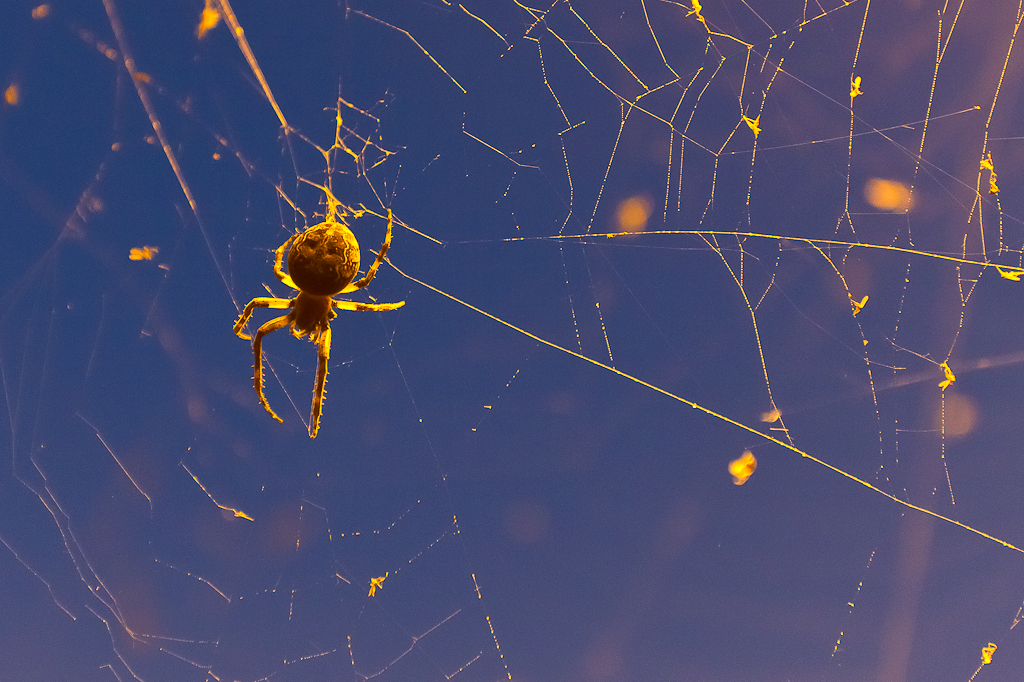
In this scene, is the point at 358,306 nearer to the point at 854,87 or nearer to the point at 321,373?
the point at 321,373

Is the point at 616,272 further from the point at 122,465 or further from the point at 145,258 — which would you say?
the point at 122,465

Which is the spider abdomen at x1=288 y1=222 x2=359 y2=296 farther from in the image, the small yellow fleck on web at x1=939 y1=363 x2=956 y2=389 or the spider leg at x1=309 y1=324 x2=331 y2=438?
the small yellow fleck on web at x1=939 y1=363 x2=956 y2=389

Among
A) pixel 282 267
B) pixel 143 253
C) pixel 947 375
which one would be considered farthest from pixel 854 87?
pixel 143 253

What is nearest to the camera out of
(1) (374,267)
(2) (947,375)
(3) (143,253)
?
(1) (374,267)

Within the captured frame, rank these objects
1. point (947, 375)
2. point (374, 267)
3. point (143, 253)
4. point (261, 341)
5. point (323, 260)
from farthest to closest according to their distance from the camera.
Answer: point (143, 253), point (947, 375), point (261, 341), point (374, 267), point (323, 260)

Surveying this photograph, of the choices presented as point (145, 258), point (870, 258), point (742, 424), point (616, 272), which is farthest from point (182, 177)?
point (870, 258)

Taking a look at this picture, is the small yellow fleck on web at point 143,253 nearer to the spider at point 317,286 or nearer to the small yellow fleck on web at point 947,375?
the spider at point 317,286
